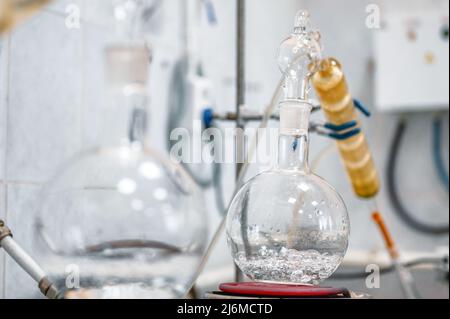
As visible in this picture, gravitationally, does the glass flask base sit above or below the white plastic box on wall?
below

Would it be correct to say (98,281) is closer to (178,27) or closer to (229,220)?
(229,220)

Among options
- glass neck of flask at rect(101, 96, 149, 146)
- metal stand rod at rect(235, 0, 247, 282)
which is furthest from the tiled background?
metal stand rod at rect(235, 0, 247, 282)

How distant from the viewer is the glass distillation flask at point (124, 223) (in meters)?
0.61

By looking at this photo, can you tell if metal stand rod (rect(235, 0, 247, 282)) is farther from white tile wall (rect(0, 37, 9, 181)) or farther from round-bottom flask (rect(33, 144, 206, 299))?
round-bottom flask (rect(33, 144, 206, 299))

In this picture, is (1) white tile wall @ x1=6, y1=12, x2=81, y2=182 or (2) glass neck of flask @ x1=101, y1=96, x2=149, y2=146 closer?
(2) glass neck of flask @ x1=101, y1=96, x2=149, y2=146

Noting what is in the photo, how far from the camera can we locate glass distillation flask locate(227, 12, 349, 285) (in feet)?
2.19

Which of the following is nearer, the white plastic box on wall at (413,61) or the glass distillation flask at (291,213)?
the glass distillation flask at (291,213)

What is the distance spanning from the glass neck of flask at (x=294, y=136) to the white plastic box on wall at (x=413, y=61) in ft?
6.15

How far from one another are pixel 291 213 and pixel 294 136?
3.5 inches

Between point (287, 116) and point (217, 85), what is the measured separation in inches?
54.9

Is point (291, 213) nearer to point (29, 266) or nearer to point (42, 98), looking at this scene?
point (29, 266)


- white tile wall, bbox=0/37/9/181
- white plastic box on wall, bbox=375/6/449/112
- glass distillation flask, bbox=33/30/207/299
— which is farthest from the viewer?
white plastic box on wall, bbox=375/6/449/112

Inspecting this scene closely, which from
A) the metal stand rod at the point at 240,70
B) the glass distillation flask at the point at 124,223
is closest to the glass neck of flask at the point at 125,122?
the glass distillation flask at the point at 124,223

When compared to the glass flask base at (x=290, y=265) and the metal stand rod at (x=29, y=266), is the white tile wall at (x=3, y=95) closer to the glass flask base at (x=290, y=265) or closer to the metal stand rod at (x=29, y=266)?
the metal stand rod at (x=29, y=266)
